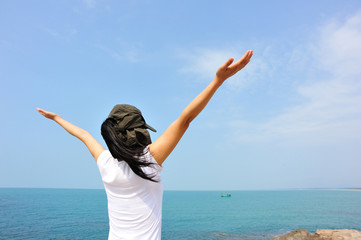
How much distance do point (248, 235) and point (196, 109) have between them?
Answer: 1254 inches

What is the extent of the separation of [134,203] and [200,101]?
2.25ft

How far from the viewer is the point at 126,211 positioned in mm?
1589

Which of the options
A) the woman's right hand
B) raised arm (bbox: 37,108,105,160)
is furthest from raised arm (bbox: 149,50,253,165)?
the woman's right hand

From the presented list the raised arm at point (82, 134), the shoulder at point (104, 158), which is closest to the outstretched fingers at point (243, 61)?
the shoulder at point (104, 158)

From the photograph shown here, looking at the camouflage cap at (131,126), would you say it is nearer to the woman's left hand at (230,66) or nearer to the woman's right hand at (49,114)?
the woman's left hand at (230,66)

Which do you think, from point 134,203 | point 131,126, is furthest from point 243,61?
point 134,203

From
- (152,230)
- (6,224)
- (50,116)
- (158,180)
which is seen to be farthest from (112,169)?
(6,224)

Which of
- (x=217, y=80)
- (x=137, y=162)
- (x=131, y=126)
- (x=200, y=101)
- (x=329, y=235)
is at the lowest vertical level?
(x=329, y=235)

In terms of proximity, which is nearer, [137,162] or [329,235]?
[137,162]

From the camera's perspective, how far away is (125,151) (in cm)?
148

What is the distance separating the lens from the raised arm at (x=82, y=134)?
1.90 m

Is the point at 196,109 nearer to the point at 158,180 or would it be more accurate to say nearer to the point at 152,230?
the point at 158,180

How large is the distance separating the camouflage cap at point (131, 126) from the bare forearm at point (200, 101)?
27 cm

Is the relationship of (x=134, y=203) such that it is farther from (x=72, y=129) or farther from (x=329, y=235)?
(x=329, y=235)
